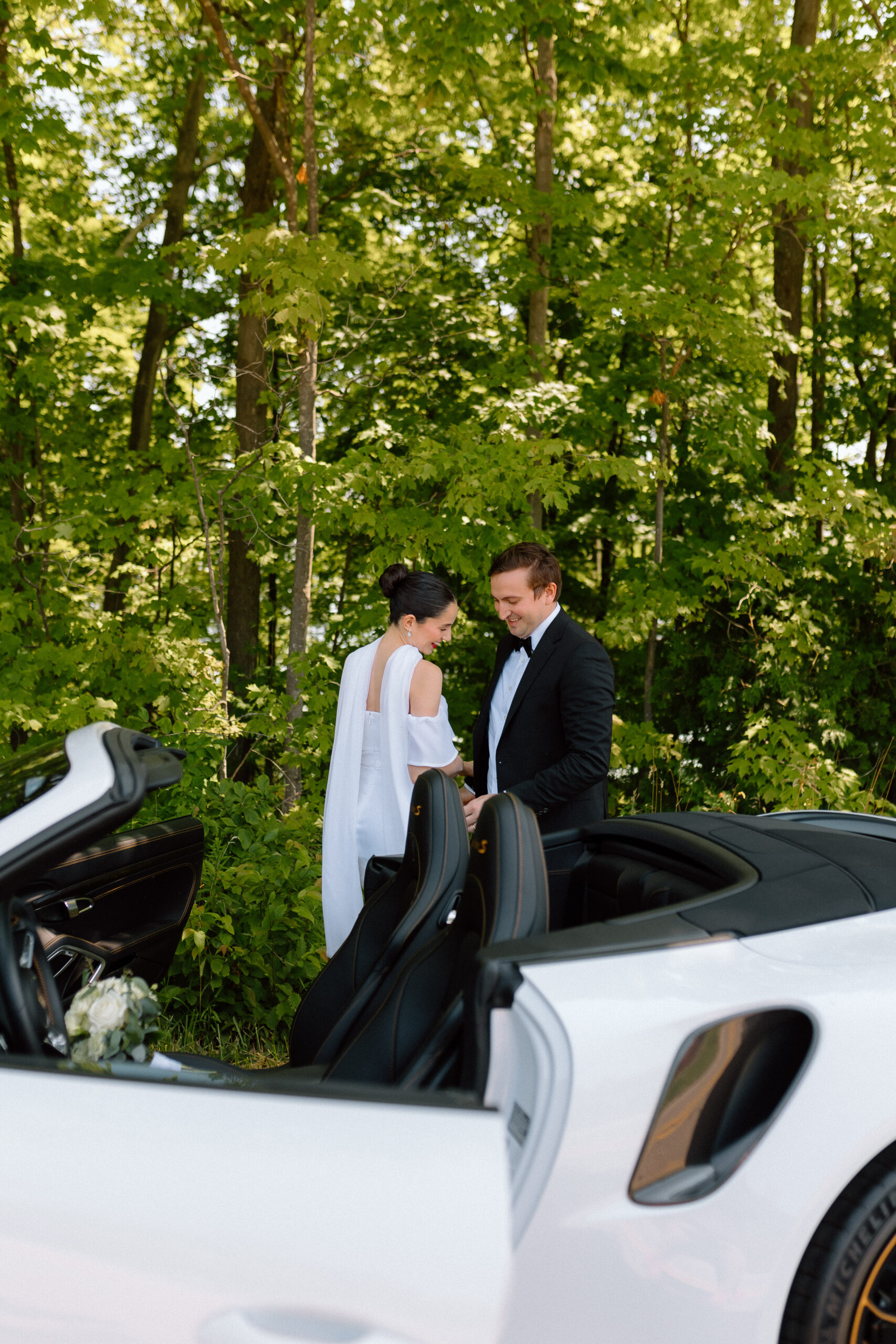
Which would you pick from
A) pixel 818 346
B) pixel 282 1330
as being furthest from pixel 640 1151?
pixel 818 346

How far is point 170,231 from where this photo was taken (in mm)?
10273

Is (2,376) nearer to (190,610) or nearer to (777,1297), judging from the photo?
(190,610)

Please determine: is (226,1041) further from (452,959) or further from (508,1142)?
(508,1142)

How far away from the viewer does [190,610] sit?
8219mm

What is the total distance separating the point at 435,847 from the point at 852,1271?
1124 millimetres

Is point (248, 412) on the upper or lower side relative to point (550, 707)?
upper

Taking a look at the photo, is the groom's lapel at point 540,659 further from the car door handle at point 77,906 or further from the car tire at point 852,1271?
the car tire at point 852,1271

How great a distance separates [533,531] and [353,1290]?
5.94 m

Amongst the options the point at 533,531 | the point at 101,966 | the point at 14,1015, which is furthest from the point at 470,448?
the point at 14,1015

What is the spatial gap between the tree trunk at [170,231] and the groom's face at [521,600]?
296 inches

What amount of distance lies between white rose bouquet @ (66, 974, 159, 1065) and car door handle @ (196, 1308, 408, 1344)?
542 millimetres

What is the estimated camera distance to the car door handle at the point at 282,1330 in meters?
1.27

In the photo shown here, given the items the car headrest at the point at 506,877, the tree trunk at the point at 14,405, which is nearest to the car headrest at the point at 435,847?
the car headrest at the point at 506,877

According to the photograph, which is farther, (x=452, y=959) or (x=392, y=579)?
(x=392, y=579)
